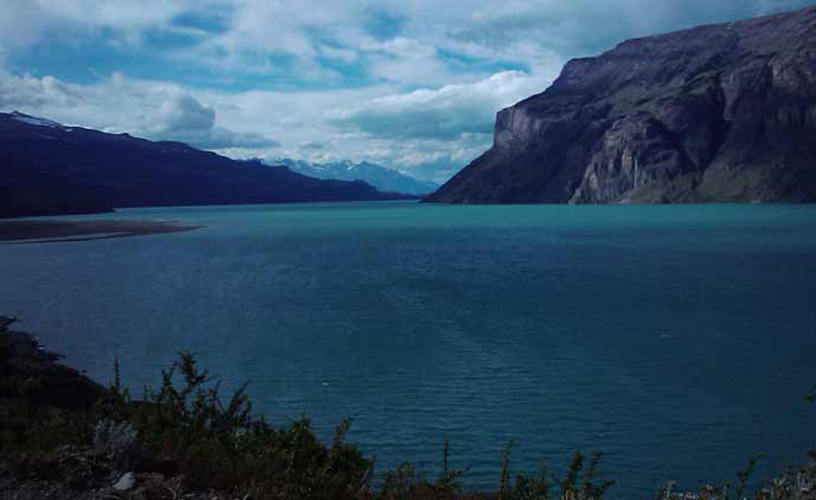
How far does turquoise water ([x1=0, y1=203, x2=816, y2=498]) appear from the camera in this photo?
76.4 ft

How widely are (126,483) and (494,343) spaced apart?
99.2 ft

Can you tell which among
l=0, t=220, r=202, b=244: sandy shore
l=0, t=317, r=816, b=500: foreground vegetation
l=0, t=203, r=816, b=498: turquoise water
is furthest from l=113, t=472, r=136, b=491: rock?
l=0, t=220, r=202, b=244: sandy shore

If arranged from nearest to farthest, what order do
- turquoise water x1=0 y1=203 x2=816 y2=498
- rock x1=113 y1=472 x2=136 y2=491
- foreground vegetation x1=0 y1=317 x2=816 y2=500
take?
rock x1=113 y1=472 x2=136 y2=491, foreground vegetation x1=0 y1=317 x2=816 y2=500, turquoise water x1=0 y1=203 x2=816 y2=498

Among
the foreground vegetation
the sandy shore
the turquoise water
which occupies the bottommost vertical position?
the turquoise water

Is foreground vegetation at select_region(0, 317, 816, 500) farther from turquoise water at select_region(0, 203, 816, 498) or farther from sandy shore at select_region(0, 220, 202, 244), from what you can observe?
sandy shore at select_region(0, 220, 202, 244)

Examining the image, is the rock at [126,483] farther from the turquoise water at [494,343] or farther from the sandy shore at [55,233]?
the sandy shore at [55,233]

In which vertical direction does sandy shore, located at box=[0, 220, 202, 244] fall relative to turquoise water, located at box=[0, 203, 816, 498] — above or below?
above

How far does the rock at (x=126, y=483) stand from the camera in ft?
25.5

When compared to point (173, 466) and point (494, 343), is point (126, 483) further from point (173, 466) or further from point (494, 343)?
point (494, 343)

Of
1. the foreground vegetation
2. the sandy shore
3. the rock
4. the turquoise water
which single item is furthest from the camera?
the sandy shore

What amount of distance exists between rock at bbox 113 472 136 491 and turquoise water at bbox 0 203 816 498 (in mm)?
13642

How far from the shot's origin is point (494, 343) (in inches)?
1458

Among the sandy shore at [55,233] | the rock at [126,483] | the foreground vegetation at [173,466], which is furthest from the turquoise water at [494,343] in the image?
the sandy shore at [55,233]

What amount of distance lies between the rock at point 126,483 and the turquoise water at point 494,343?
13642 mm
